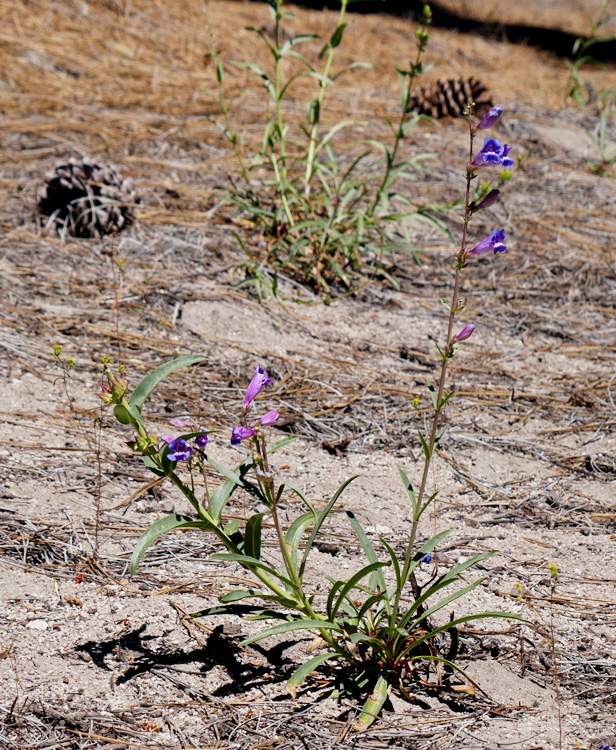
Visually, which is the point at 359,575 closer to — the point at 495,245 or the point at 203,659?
the point at 203,659

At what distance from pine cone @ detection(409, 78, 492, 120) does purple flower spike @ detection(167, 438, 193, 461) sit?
4.22 metres

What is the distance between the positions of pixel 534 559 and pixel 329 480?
2.10 feet

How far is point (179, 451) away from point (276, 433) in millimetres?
1004

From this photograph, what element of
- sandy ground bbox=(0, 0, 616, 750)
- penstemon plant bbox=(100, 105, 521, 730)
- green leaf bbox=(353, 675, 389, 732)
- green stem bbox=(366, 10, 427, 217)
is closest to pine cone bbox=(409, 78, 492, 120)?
sandy ground bbox=(0, 0, 616, 750)

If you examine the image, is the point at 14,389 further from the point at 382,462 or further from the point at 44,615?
the point at 382,462

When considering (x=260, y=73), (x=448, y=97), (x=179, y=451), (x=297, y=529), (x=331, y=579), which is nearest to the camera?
(x=179, y=451)

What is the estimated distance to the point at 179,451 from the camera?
4.59 feet

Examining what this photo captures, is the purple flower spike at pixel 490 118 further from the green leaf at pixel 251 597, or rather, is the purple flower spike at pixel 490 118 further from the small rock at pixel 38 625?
the small rock at pixel 38 625

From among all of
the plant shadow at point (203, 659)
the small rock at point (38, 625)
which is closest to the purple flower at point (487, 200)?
the plant shadow at point (203, 659)

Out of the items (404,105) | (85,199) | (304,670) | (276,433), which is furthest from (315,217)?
(304,670)

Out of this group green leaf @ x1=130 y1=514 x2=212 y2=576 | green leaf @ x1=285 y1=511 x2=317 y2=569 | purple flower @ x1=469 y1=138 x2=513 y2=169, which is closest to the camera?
purple flower @ x1=469 y1=138 x2=513 y2=169

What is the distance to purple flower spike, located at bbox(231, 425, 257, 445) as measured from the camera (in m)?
1.29

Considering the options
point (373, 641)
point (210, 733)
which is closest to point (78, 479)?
point (210, 733)

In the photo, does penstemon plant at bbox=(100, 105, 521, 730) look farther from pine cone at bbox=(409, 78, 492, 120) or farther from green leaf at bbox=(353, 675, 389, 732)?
pine cone at bbox=(409, 78, 492, 120)
